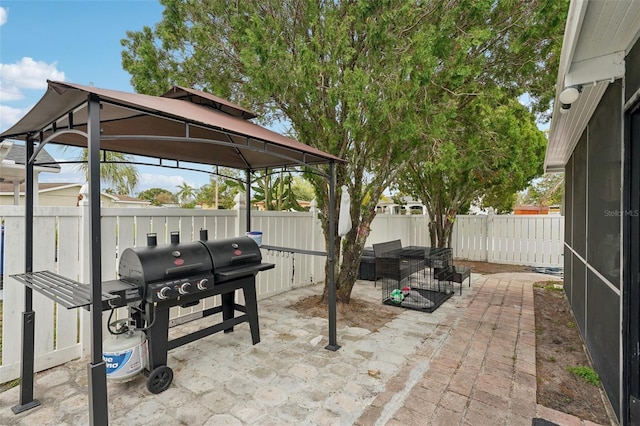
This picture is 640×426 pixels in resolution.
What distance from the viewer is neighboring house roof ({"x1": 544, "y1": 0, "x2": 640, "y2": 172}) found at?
5.78ft

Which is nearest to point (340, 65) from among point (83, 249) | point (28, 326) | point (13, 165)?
point (83, 249)

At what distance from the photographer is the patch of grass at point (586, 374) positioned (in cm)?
284

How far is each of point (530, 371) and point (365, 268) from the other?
14.0 ft

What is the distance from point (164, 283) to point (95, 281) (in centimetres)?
79

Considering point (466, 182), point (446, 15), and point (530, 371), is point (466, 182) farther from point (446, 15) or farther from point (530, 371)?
point (530, 371)

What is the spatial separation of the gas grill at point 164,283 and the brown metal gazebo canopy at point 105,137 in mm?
564

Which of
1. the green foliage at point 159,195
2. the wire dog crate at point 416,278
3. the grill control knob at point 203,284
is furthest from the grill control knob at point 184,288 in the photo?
the green foliage at point 159,195

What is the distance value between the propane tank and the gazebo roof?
1592 mm

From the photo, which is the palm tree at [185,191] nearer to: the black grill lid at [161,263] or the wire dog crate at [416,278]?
the wire dog crate at [416,278]

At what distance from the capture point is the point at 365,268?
7133 millimetres

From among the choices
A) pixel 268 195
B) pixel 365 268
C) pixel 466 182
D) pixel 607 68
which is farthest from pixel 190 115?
pixel 466 182

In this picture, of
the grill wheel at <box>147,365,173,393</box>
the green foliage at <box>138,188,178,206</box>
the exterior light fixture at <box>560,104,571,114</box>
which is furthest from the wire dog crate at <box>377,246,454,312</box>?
the green foliage at <box>138,188,178,206</box>

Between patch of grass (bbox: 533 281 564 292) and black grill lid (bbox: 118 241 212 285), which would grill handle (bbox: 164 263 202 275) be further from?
patch of grass (bbox: 533 281 564 292)

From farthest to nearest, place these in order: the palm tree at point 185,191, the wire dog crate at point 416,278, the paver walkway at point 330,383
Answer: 1. the palm tree at point 185,191
2. the wire dog crate at point 416,278
3. the paver walkway at point 330,383
